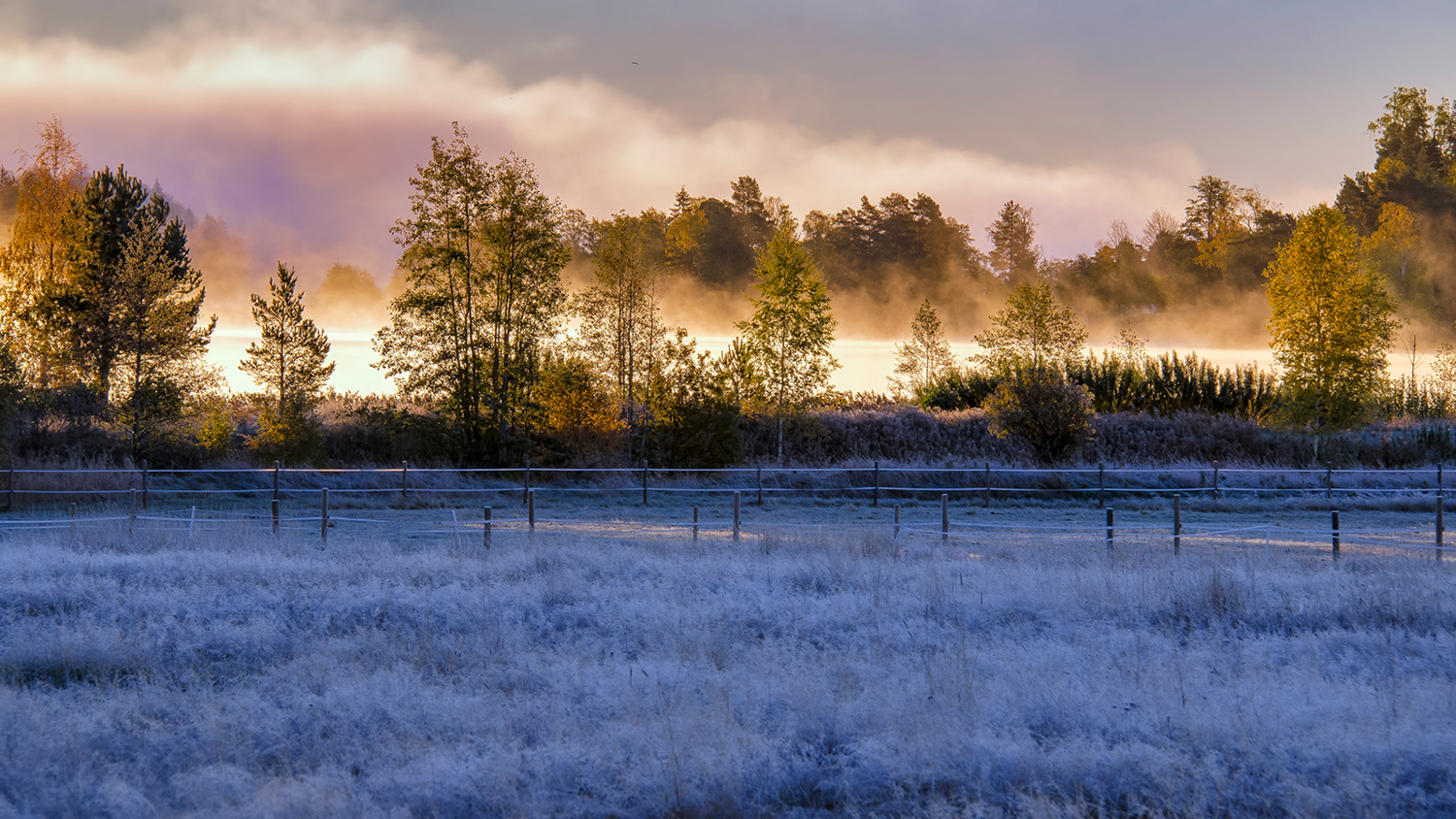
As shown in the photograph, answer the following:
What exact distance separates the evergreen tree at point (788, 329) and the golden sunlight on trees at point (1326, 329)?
17442mm

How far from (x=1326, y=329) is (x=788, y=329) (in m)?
20.0

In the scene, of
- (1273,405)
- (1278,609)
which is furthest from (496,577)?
(1273,405)

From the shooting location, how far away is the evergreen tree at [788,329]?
38.4m

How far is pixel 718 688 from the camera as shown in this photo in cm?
909

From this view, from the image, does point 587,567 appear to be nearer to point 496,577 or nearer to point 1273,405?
point 496,577

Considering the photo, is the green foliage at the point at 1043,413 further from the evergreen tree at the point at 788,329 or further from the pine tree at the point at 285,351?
the pine tree at the point at 285,351

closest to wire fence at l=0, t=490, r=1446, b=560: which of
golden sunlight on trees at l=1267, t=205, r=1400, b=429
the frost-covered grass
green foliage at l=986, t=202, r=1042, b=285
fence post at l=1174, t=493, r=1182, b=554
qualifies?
fence post at l=1174, t=493, r=1182, b=554

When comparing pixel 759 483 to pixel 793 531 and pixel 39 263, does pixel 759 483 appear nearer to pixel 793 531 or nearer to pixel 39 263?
pixel 793 531

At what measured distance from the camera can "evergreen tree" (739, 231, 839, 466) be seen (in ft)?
126

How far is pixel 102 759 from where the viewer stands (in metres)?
7.34

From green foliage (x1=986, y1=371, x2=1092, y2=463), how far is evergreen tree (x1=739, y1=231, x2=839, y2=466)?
6.54m

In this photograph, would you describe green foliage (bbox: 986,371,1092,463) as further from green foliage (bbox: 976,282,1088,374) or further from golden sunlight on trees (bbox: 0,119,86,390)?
golden sunlight on trees (bbox: 0,119,86,390)

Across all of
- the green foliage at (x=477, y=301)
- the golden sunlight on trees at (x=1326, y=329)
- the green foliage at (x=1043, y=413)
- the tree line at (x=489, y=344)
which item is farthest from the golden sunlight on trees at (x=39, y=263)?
the golden sunlight on trees at (x=1326, y=329)

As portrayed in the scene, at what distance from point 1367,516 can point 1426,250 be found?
55.4 m
